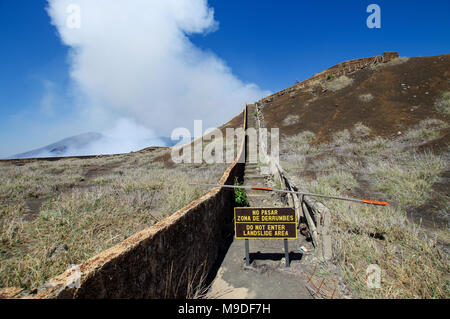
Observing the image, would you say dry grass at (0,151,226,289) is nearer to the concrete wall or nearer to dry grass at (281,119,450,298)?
the concrete wall

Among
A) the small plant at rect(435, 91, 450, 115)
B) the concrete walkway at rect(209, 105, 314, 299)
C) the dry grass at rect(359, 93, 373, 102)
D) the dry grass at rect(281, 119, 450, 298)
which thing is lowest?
the concrete walkway at rect(209, 105, 314, 299)

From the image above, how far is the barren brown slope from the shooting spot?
60.2 feet

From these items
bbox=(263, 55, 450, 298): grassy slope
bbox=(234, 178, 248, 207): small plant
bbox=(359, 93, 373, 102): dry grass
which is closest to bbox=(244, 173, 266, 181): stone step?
bbox=(263, 55, 450, 298): grassy slope

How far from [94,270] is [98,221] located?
2946 millimetres

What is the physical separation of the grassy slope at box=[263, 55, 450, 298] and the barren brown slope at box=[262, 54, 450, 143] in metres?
0.09

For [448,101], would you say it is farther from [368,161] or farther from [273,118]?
[273,118]

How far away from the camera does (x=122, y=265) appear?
2.17 metres

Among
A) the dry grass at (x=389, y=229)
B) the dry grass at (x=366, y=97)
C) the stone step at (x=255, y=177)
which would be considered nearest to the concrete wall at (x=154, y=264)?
the dry grass at (x=389, y=229)

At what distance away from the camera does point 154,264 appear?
2.65 meters

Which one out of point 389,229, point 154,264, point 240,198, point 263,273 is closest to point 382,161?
point 389,229

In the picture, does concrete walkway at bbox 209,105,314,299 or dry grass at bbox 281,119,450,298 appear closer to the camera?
dry grass at bbox 281,119,450,298
